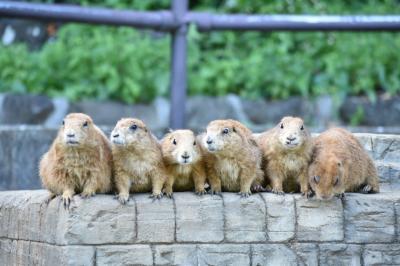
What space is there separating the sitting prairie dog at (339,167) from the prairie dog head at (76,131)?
2.00 metres

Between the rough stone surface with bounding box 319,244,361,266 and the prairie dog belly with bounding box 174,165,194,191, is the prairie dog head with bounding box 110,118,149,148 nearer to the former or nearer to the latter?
the prairie dog belly with bounding box 174,165,194,191

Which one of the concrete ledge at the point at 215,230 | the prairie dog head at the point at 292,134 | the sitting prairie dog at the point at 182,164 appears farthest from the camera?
the prairie dog head at the point at 292,134

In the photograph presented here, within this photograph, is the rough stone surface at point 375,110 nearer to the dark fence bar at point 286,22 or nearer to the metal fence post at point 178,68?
the dark fence bar at point 286,22

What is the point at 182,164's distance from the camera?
30.6 ft

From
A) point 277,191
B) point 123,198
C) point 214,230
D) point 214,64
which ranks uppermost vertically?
point 214,64

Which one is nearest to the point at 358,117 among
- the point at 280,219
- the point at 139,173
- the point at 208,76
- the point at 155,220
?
the point at 208,76

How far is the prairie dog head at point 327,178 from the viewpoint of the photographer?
928 cm

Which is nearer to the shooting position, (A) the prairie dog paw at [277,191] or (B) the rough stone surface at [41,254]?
(B) the rough stone surface at [41,254]

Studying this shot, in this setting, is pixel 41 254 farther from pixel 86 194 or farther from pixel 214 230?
pixel 214 230

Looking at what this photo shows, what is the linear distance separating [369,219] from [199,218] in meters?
1.55

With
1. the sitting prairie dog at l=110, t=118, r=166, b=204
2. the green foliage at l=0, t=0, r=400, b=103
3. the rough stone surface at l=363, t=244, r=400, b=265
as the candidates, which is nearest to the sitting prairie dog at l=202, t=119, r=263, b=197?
the sitting prairie dog at l=110, t=118, r=166, b=204

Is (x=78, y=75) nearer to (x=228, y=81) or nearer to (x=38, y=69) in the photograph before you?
(x=38, y=69)

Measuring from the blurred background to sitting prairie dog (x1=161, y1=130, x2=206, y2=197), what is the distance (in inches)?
130

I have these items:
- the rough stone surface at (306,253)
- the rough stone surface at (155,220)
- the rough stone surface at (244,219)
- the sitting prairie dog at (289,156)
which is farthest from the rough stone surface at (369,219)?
the rough stone surface at (155,220)
